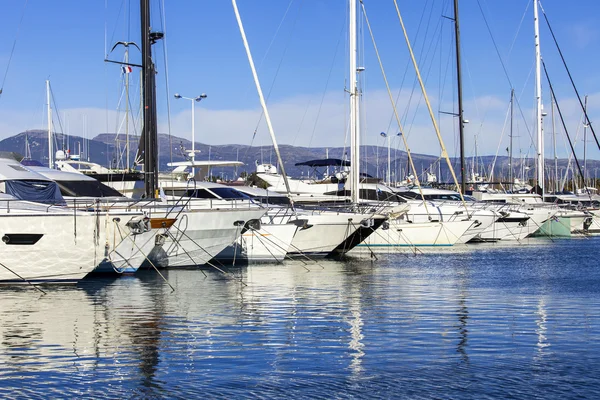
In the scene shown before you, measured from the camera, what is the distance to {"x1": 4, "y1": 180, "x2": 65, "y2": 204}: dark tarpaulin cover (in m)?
25.0

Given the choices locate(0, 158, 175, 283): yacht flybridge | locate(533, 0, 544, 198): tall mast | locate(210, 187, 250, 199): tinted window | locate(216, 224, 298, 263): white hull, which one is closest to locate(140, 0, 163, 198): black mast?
locate(216, 224, 298, 263): white hull

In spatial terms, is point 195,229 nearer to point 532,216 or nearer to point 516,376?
point 516,376

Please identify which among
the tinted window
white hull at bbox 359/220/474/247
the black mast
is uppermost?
the black mast

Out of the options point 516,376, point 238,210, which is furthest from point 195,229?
point 516,376

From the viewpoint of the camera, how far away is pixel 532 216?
51.4m

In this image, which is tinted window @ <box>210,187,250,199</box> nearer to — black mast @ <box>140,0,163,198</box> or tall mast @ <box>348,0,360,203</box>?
tall mast @ <box>348,0,360,203</box>

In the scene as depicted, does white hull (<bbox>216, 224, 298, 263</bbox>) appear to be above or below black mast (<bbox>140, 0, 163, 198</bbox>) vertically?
below

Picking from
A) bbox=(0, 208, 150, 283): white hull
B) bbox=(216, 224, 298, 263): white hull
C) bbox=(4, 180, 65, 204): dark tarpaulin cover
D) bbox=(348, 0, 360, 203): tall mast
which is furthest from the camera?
bbox=(348, 0, 360, 203): tall mast

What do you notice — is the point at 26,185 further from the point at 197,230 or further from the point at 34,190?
the point at 197,230

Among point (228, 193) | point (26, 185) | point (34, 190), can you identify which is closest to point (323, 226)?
point (228, 193)

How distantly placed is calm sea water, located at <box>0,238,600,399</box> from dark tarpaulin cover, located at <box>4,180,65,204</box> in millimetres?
2835

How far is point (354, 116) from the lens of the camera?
3638 centimetres

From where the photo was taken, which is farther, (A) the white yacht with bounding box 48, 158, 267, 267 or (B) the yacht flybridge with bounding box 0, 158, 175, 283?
(A) the white yacht with bounding box 48, 158, 267, 267

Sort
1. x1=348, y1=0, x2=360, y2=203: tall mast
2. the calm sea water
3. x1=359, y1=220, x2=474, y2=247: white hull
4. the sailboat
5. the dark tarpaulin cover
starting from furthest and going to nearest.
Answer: x1=359, y1=220, x2=474, y2=247: white hull, x1=348, y1=0, x2=360, y2=203: tall mast, the sailboat, the dark tarpaulin cover, the calm sea water
